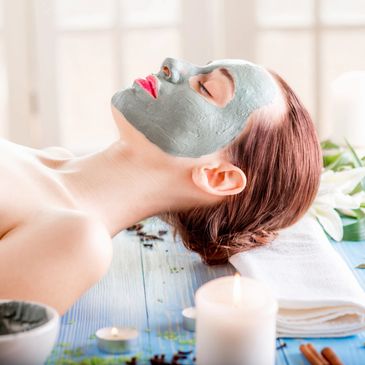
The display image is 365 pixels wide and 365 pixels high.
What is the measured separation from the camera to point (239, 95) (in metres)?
1.89

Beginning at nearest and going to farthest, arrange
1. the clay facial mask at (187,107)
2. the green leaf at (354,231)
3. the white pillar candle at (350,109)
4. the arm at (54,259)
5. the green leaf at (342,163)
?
the arm at (54,259) → the clay facial mask at (187,107) → the green leaf at (354,231) → the green leaf at (342,163) → the white pillar candle at (350,109)

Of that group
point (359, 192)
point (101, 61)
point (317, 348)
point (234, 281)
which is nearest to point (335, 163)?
point (359, 192)

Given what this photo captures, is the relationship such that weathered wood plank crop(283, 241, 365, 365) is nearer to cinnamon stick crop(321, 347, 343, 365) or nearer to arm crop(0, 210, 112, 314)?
cinnamon stick crop(321, 347, 343, 365)

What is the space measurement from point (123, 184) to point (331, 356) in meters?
0.66

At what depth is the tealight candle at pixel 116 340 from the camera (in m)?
1.50

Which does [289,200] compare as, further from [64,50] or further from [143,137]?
[64,50]

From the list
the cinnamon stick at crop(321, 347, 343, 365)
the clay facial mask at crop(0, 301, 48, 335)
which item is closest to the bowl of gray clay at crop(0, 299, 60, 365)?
the clay facial mask at crop(0, 301, 48, 335)

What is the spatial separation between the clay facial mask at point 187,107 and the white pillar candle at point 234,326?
21.5 inches

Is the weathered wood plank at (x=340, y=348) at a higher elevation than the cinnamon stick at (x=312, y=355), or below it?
below

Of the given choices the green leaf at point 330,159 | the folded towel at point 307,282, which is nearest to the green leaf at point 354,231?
the folded towel at point 307,282

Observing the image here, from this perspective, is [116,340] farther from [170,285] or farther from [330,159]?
[330,159]

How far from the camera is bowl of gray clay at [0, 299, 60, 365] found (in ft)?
4.19

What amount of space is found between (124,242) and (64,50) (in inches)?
Answer: 65.8

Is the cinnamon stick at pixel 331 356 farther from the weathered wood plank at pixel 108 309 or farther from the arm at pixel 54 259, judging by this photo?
the arm at pixel 54 259
